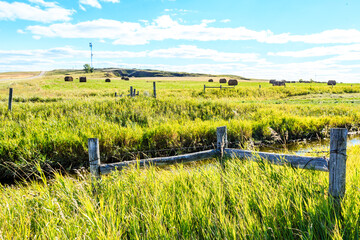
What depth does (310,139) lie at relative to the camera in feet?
37.5

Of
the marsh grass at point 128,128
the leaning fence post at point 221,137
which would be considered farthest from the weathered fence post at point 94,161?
the leaning fence post at point 221,137

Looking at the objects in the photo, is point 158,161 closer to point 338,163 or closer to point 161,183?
point 161,183

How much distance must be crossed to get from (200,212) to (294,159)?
68.8 inches

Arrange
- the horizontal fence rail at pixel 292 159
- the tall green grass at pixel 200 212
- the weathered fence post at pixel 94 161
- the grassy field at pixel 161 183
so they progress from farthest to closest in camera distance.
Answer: the weathered fence post at pixel 94 161 → the horizontal fence rail at pixel 292 159 → the grassy field at pixel 161 183 → the tall green grass at pixel 200 212

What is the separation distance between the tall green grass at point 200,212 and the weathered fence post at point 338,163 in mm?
109

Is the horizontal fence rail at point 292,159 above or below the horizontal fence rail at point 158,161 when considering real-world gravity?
above

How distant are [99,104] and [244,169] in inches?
471

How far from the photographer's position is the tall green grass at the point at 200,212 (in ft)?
8.30

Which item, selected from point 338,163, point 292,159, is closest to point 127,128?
point 292,159

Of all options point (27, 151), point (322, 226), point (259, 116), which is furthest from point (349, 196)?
point (259, 116)

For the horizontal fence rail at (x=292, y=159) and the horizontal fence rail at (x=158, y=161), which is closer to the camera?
the horizontal fence rail at (x=292, y=159)

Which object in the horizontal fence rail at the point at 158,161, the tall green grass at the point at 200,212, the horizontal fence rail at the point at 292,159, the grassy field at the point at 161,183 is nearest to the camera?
the tall green grass at the point at 200,212

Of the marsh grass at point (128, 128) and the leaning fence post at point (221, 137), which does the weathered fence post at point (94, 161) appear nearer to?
the marsh grass at point (128, 128)

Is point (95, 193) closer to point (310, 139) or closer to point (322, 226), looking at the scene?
point (322, 226)
